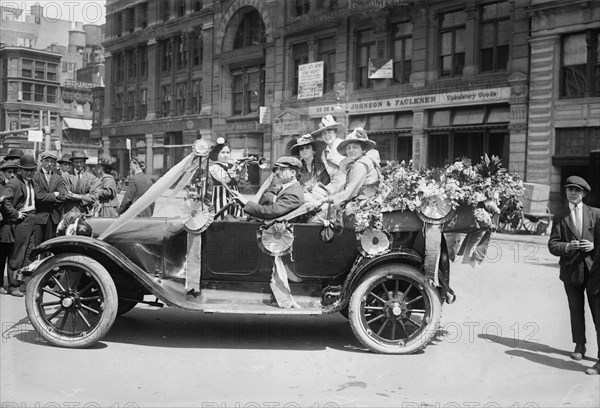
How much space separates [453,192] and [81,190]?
21.2 feet

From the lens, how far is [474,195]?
6.21 meters

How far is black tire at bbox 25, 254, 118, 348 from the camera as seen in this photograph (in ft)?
20.2

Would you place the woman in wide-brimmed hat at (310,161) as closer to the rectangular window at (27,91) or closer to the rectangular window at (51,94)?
the rectangular window at (27,91)

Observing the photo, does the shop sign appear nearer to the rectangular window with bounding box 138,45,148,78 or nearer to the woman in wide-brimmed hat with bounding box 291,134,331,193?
the rectangular window with bounding box 138,45,148,78

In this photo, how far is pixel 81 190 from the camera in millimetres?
10305

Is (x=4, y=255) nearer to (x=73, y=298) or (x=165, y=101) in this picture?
(x=73, y=298)

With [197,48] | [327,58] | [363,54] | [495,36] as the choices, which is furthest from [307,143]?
[197,48]

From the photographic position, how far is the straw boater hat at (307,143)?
24.1 feet

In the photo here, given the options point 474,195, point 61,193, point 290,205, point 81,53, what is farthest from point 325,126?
point 81,53

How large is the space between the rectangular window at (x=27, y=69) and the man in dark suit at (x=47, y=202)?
72548mm

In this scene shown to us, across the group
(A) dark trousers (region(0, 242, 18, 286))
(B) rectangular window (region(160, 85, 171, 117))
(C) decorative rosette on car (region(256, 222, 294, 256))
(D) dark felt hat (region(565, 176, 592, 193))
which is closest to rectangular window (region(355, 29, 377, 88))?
(B) rectangular window (region(160, 85, 171, 117))

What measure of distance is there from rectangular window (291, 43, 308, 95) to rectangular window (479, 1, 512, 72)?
37.1 feet

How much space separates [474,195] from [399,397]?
2.17 m

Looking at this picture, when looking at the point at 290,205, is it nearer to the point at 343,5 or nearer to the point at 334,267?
the point at 334,267
